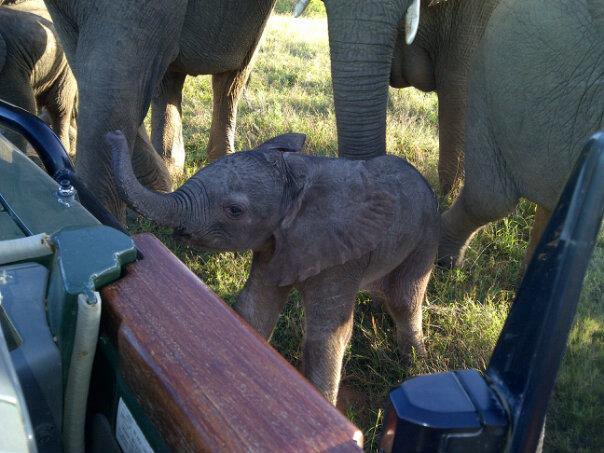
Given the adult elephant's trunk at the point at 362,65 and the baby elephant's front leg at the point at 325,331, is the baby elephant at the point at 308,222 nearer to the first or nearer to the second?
the baby elephant's front leg at the point at 325,331

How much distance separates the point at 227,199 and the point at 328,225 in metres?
0.28

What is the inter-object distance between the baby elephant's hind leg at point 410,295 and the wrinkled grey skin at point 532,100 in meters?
0.43

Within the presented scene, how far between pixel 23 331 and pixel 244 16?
218cm

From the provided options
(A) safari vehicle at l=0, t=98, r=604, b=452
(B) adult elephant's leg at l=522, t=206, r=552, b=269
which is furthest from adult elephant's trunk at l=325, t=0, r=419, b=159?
(A) safari vehicle at l=0, t=98, r=604, b=452

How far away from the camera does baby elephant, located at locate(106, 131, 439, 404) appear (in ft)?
5.63

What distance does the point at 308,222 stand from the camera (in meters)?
1.83

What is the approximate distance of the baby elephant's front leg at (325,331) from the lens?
1.92 m

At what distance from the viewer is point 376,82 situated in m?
2.06

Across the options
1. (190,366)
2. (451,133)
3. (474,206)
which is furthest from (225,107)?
(190,366)

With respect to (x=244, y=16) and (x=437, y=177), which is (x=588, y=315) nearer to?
(x=244, y=16)

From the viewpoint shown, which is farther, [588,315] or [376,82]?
[376,82]

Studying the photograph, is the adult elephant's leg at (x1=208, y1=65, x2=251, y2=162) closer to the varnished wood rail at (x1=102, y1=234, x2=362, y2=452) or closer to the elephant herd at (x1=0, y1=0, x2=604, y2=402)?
the elephant herd at (x1=0, y1=0, x2=604, y2=402)

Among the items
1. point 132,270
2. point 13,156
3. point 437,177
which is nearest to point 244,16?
point 437,177

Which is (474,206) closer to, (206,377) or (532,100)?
(532,100)
